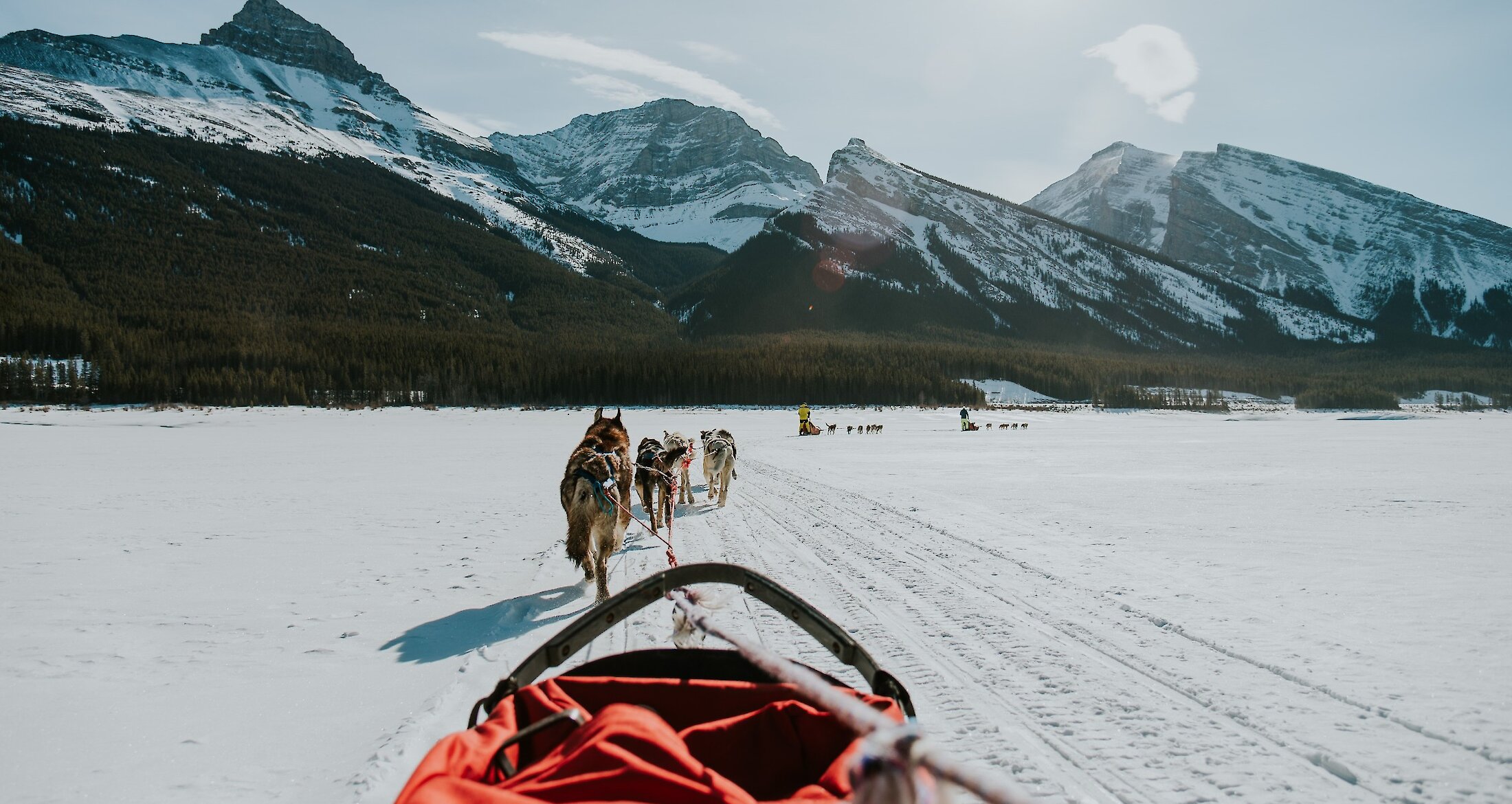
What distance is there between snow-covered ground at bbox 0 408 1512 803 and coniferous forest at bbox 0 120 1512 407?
73549 mm

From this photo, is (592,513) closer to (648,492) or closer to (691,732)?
(648,492)

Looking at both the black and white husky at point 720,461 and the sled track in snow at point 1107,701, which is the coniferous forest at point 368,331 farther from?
the sled track in snow at point 1107,701

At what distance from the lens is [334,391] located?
8388 centimetres


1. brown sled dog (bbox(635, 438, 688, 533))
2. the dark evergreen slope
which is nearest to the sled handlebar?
brown sled dog (bbox(635, 438, 688, 533))

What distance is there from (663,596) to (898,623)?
3675 mm

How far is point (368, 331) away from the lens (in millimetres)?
108812

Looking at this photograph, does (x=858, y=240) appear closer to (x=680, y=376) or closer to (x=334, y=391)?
(x=680, y=376)

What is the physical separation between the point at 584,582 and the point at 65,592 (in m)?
5.06

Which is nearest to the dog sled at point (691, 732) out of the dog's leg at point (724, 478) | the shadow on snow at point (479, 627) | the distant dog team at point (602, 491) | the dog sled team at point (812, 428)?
the distant dog team at point (602, 491)

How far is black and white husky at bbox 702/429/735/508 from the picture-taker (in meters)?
12.6

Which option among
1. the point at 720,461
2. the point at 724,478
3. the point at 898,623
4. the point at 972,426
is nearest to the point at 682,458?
the point at 720,461

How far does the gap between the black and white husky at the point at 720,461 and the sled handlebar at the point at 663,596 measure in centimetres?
977

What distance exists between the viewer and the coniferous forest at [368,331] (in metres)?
85.9

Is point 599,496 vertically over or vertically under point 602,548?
over
